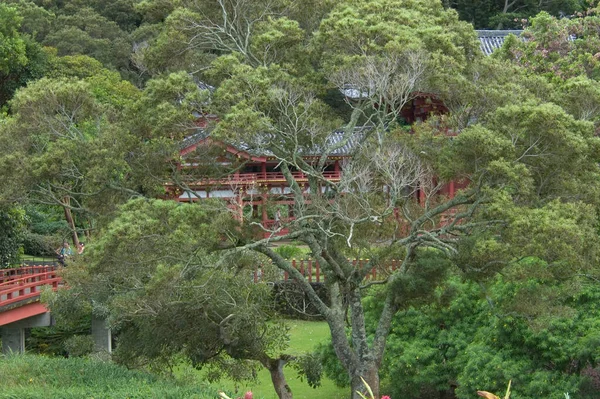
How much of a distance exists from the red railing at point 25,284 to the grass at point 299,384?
19.8 feet

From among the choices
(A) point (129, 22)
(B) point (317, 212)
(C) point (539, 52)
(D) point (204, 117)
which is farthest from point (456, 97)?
(A) point (129, 22)

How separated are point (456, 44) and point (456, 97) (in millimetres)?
1121

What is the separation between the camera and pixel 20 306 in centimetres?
2378

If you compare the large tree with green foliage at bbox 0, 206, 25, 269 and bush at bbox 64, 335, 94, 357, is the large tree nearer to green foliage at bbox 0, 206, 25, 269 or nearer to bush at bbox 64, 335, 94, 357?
bush at bbox 64, 335, 94, 357

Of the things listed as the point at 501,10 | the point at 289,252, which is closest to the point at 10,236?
the point at 289,252

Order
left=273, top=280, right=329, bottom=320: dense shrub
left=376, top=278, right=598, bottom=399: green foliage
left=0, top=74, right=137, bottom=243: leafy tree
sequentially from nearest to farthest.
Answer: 1. left=376, top=278, right=598, bottom=399: green foliage
2. left=0, top=74, right=137, bottom=243: leafy tree
3. left=273, top=280, right=329, bottom=320: dense shrub

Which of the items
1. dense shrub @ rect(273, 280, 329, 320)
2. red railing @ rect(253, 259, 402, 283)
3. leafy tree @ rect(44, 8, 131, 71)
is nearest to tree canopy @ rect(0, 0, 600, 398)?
Result: red railing @ rect(253, 259, 402, 283)

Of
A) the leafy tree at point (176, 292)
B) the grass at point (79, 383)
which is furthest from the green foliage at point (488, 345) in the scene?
the grass at point (79, 383)

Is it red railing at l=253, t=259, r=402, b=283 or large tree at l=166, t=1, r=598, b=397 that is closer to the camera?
large tree at l=166, t=1, r=598, b=397

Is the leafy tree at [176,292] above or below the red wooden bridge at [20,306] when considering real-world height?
above

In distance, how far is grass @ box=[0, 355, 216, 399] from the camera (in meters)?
11.9

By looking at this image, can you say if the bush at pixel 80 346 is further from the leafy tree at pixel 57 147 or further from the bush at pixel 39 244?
the bush at pixel 39 244

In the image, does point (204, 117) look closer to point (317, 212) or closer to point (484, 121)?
point (317, 212)

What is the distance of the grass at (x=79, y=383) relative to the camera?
11.9 meters
